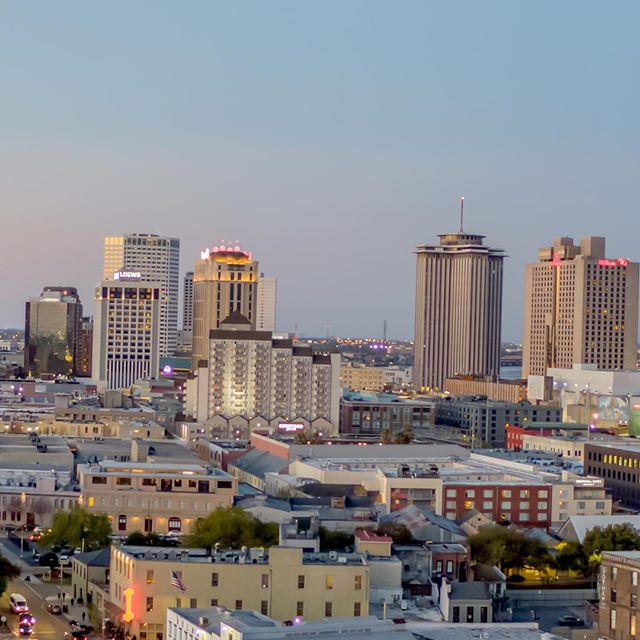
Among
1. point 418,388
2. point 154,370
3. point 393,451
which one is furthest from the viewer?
point 418,388

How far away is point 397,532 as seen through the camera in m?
48.6

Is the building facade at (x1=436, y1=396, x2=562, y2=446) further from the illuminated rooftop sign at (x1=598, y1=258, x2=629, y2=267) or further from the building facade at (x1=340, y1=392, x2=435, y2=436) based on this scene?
the illuminated rooftop sign at (x1=598, y1=258, x2=629, y2=267)

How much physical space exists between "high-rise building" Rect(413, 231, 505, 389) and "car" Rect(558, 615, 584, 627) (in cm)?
13357

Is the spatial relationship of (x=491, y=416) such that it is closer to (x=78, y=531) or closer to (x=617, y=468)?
(x=617, y=468)

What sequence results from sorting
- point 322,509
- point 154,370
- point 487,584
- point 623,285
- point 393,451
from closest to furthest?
point 487,584 < point 322,509 < point 393,451 < point 154,370 < point 623,285

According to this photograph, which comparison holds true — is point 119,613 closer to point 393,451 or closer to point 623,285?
point 393,451

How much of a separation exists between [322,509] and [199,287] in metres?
94.2

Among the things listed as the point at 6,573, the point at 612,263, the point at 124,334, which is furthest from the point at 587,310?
the point at 6,573

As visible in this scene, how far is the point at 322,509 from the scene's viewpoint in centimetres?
5497

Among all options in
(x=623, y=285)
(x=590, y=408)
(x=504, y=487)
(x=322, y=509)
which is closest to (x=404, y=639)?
(x=322, y=509)

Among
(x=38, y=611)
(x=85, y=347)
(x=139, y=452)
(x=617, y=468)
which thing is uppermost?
(x=85, y=347)

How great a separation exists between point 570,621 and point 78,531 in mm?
15171

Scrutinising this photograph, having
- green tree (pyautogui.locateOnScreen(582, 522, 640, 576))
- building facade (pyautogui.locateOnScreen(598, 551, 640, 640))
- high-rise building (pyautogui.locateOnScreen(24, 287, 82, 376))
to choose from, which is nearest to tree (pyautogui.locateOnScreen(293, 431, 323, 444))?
green tree (pyautogui.locateOnScreen(582, 522, 640, 576))

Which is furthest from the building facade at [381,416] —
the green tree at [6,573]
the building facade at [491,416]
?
the green tree at [6,573]
